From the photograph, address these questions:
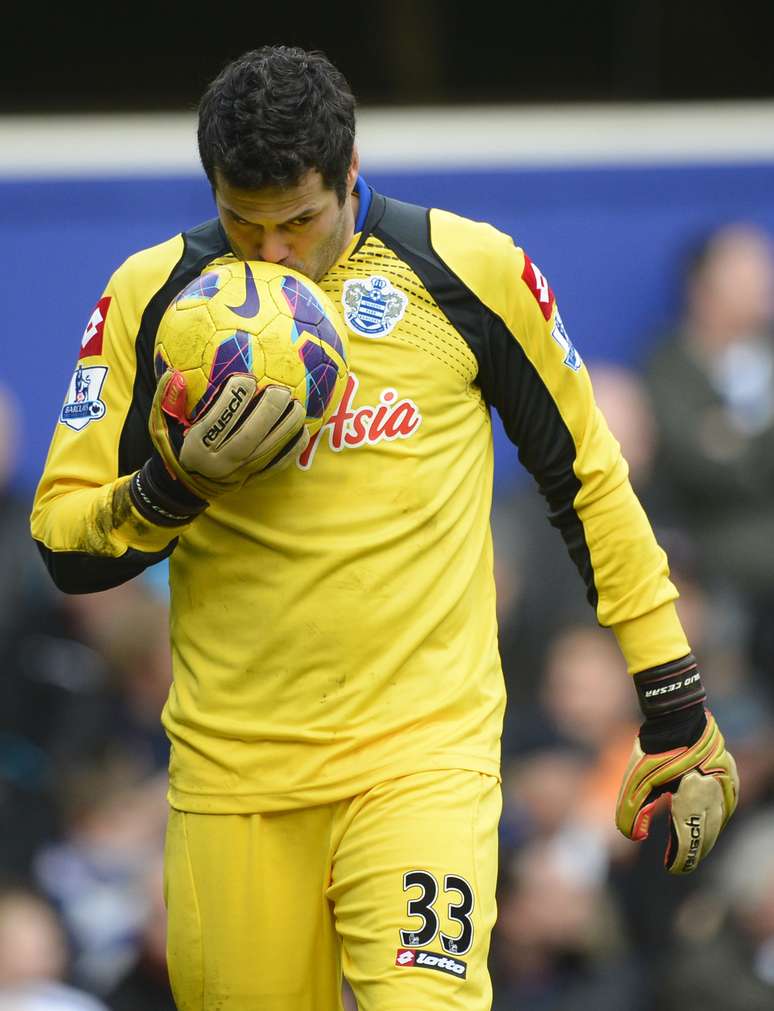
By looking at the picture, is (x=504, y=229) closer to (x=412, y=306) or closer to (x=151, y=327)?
(x=412, y=306)

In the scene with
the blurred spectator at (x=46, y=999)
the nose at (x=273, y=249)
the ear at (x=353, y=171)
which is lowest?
the blurred spectator at (x=46, y=999)

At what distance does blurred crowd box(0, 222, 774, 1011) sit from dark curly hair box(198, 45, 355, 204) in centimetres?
344

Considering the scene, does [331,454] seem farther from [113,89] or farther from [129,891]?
[113,89]

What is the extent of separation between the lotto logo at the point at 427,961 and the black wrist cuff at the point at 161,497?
94 centimetres

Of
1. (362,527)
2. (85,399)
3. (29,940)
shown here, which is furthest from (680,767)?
(29,940)

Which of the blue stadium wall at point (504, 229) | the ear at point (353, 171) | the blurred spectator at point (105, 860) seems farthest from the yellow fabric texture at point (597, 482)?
the blurred spectator at point (105, 860)

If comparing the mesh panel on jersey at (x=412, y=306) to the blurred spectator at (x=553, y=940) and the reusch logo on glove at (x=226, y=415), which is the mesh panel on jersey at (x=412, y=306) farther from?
the blurred spectator at (x=553, y=940)

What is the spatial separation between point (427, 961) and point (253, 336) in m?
1.24

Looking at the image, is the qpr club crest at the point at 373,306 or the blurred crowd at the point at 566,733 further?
the blurred crowd at the point at 566,733

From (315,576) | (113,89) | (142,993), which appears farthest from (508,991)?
(113,89)

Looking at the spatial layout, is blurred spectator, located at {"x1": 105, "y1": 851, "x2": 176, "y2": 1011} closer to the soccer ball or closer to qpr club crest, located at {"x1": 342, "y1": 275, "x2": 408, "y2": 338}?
qpr club crest, located at {"x1": 342, "y1": 275, "x2": 408, "y2": 338}

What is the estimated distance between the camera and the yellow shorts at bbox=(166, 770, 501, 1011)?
3492mm

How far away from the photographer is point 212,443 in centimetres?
335

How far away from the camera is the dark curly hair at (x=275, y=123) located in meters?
3.39
